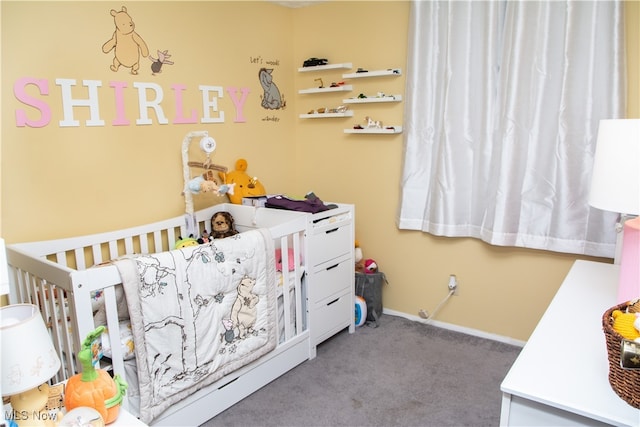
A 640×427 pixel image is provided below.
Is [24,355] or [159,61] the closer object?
[24,355]

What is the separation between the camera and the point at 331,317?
2.88 meters

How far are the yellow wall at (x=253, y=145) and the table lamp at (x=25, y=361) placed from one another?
124 cm

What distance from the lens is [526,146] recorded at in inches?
103

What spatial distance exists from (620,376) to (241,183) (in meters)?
2.33

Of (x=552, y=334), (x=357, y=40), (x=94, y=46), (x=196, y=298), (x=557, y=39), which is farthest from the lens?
(x=357, y=40)

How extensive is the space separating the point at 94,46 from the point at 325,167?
1710mm

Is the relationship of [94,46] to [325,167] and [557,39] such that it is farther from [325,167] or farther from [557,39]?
[557,39]

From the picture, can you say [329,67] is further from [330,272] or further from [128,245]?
[128,245]

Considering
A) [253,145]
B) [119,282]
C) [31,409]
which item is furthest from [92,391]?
[253,145]

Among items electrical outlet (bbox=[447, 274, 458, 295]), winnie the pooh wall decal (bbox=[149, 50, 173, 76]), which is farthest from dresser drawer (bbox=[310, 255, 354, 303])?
winnie the pooh wall decal (bbox=[149, 50, 173, 76])

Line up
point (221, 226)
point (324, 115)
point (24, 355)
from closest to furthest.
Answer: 1. point (24, 355)
2. point (221, 226)
3. point (324, 115)

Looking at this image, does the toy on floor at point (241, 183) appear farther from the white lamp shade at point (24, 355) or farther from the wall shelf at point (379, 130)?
the white lamp shade at point (24, 355)

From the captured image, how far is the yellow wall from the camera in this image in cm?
214

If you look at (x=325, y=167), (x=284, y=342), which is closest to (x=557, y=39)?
(x=325, y=167)
